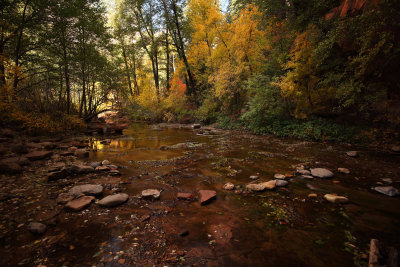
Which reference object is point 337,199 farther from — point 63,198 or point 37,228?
point 63,198

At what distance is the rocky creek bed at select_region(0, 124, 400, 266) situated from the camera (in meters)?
2.19

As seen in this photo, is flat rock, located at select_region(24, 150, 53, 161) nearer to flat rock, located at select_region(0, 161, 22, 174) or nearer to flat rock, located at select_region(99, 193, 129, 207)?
flat rock, located at select_region(0, 161, 22, 174)

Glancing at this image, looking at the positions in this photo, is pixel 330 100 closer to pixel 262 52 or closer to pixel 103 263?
pixel 262 52

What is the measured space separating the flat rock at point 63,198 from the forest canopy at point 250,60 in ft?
27.3

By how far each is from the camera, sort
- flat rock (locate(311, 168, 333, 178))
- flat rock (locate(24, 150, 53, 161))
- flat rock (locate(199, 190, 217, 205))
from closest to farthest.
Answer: flat rock (locate(199, 190, 217, 205)) < flat rock (locate(311, 168, 333, 178)) < flat rock (locate(24, 150, 53, 161))

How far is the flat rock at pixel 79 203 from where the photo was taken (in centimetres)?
315

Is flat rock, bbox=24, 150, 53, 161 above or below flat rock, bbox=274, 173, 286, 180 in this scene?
above

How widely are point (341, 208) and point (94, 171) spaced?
6.47 m

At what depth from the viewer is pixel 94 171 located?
5219mm

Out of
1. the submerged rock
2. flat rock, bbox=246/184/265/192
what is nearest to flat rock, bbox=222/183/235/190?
flat rock, bbox=246/184/265/192

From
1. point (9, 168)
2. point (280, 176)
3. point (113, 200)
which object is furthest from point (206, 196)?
point (9, 168)

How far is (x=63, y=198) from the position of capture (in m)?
3.49

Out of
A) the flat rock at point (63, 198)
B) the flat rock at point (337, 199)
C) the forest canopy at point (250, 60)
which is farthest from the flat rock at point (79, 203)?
the forest canopy at point (250, 60)

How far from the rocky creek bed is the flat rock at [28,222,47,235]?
0.01 m
